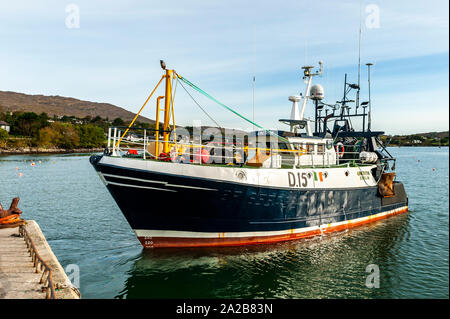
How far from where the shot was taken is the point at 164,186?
482 inches

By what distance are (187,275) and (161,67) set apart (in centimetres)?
859

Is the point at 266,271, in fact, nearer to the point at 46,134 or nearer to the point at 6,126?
the point at 46,134

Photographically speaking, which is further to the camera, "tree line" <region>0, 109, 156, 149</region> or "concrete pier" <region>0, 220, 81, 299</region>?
"tree line" <region>0, 109, 156, 149</region>

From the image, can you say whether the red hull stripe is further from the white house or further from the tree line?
the white house

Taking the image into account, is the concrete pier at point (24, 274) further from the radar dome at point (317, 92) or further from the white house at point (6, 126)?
the white house at point (6, 126)

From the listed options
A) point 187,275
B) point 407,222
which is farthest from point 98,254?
point 407,222

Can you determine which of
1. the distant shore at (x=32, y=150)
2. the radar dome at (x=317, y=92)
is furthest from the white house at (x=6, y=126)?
the radar dome at (x=317, y=92)

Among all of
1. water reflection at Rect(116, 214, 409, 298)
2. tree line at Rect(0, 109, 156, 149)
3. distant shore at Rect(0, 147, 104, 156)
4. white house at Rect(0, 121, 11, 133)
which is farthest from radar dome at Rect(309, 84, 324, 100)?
white house at Rect(0, 121, 11, 133)

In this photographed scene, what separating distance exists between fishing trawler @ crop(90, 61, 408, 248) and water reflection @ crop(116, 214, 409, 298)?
0.67m

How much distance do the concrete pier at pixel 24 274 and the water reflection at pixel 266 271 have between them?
7.05 ft

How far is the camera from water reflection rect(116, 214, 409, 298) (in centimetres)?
1088

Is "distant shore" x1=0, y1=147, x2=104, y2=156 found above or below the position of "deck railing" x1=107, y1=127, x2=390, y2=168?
above

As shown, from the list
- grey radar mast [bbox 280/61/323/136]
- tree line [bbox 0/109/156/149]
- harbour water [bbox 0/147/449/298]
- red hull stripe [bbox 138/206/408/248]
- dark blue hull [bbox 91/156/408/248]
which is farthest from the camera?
tree line [bbox 0/109/156/149]
